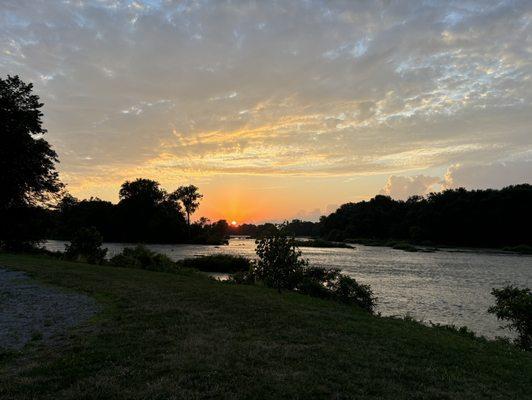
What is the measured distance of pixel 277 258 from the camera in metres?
23.8

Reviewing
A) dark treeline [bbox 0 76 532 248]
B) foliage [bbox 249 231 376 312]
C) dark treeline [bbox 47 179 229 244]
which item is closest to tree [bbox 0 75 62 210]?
dark treeline [bbox 0 76 532 248]

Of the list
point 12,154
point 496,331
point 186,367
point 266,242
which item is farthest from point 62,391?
point 12,154

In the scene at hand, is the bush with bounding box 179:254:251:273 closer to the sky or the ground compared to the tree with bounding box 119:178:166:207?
closer to the ground

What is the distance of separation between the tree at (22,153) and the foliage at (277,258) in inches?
1077

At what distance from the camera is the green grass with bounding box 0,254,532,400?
6.95 metres

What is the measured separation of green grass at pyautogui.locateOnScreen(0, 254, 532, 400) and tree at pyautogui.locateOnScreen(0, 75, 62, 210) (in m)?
30.9

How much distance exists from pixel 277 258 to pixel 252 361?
15277 mm

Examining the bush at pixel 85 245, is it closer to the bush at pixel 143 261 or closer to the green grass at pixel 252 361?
the bush at pixel 143 261

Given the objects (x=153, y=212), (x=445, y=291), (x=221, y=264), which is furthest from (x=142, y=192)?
(x=445, y=291)

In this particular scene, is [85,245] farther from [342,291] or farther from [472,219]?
[472,219]

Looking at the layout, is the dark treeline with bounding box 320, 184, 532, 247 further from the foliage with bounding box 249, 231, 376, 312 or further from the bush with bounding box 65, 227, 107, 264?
the bush with bounding box 65, 227, 107, 264

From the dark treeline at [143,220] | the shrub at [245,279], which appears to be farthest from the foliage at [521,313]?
the dark treeline at [143,220]

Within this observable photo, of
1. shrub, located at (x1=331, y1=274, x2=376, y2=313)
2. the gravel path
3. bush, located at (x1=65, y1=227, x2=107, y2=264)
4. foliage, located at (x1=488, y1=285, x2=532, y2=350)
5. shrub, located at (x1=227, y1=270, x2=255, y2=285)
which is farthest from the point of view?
bush, located at (x1=65, y1=227, x2=107, y2=264)

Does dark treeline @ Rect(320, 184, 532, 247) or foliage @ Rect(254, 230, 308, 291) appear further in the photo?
dark treeline @ Rect(320, 184, 532, 247)
